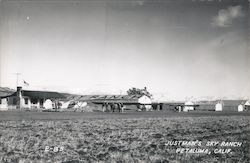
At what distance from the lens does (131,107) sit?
2841 centimetres

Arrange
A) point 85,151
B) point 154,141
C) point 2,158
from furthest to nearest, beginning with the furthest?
point 154,141 → point 85,151 → point 2,158

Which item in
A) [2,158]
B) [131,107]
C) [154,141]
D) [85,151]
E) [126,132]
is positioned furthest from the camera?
[131,107]

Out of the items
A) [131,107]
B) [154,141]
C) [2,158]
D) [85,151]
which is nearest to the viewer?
[2,158]

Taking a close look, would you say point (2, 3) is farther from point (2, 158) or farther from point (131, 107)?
point (131, 107)

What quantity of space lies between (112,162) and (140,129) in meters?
2.76

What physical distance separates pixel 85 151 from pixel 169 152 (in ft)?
6.20

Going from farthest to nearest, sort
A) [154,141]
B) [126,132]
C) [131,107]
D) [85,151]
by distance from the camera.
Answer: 1. [131,107]
2. [126,132]
3. [154,141]
4. [85,151]

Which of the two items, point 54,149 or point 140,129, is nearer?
point 54,149

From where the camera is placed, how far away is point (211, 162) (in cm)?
739

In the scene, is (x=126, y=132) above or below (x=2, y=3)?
below

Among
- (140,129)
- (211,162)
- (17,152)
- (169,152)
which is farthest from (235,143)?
(17,152)

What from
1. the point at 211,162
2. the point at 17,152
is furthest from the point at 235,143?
the point at 17,152

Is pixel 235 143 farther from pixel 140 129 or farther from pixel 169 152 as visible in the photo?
pixel 140 129

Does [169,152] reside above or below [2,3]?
below
